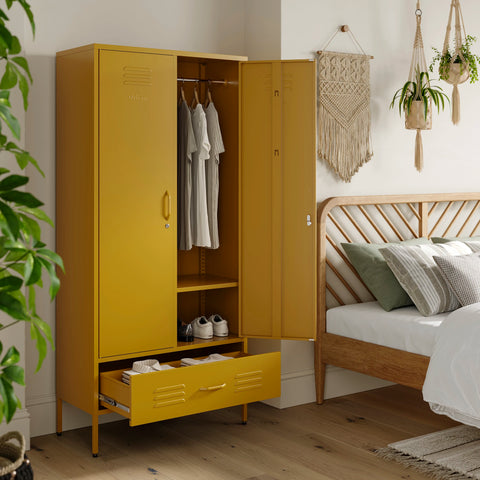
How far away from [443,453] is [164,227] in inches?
62.7

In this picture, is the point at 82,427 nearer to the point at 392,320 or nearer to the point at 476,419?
the point at 392,320

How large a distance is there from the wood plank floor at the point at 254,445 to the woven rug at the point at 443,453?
74mm

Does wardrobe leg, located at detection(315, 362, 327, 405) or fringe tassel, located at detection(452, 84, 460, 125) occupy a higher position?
fringe tassel, located at detection(452, 84, 460, 125)

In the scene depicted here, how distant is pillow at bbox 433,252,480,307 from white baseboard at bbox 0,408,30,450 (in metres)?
2.09

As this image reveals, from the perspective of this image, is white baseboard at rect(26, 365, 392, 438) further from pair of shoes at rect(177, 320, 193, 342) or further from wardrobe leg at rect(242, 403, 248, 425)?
pair of shoes at rect(177, 320, 193, 342)

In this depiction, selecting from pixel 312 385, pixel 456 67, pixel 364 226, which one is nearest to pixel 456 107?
pixel 456 67

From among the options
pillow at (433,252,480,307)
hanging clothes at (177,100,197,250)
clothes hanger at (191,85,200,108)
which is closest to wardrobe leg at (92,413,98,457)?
hanging clothes at (177,100,197,250)

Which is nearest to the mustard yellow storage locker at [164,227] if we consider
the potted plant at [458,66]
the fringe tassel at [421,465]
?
the fringe tassel at [421,465]

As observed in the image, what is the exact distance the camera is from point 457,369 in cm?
303

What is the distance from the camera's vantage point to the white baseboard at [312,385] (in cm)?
387

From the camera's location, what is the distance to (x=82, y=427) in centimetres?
351

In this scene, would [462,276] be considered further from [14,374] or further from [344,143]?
[14,374]

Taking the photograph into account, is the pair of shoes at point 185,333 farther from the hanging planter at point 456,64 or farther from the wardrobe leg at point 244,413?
the hanging planter at point 456,64

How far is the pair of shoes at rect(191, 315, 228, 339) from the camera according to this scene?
Answer: 352cm
